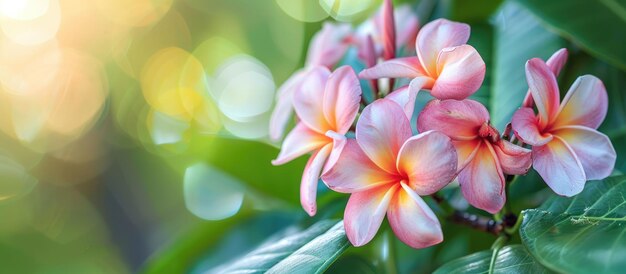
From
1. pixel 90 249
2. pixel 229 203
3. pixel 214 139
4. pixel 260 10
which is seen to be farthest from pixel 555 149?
pixel 90 249

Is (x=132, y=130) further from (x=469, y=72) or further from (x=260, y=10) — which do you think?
(x=469, y=72)

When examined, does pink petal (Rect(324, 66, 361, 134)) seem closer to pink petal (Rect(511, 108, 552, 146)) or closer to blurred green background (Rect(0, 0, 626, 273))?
pink petal (Rect(511, 108, 552, 146))

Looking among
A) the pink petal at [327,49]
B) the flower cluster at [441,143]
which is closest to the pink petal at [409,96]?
the flower cluster at [441,143]

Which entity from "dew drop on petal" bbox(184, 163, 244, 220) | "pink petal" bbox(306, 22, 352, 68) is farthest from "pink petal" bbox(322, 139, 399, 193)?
"dew drop on petal" bbox(184, 163, 244, 220)

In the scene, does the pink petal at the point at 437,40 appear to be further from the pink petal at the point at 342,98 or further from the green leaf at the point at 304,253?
the green leaf at the point at 304,253

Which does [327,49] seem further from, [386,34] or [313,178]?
[313,178]

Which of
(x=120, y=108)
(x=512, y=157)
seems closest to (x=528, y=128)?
(x=512, y=157)

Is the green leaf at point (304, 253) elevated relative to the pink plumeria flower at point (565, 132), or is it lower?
lower

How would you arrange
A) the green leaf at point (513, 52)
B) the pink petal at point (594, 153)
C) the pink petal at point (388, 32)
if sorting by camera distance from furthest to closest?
1. the green leaf at point (513, 52)
2. the pink petal at point (388, 32)
3. the pink petal at point (594, 153)
